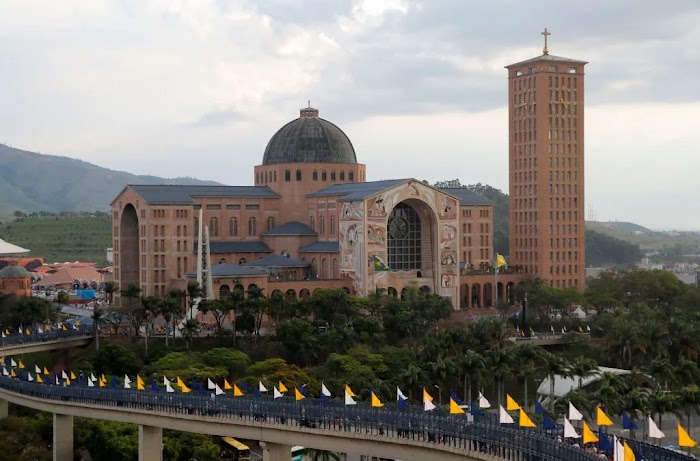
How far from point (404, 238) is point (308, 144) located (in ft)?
58.4

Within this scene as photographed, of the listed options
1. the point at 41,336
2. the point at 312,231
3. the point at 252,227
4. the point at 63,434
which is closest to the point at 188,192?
the point at 252,227

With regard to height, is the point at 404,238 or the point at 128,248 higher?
the point at 404,238

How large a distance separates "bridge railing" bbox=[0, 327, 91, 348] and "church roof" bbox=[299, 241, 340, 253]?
29.2m

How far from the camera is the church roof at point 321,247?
12746cm

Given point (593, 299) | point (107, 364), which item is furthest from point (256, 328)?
point (593, 299)

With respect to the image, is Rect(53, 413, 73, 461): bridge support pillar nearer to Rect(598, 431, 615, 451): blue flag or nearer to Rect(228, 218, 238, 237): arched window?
Rect(598, 431, 615, 451): blue flag

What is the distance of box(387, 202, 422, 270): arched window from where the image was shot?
422ft

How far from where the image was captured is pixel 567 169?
14012 centimetres

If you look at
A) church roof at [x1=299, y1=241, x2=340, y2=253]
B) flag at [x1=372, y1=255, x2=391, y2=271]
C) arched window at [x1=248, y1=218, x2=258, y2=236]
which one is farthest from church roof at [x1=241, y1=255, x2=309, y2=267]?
flag at [x1=372, y1=255, x2=391, y2=271]

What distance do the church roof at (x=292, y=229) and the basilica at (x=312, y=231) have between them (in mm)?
257

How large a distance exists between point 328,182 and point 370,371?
A: 4977 centimetres

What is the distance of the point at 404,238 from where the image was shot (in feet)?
424

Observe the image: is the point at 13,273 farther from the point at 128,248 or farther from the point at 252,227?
the point at 252,227

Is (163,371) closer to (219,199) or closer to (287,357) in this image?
(287,357)
